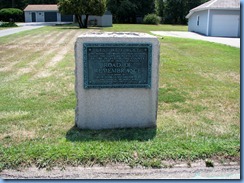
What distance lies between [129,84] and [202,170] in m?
1.60

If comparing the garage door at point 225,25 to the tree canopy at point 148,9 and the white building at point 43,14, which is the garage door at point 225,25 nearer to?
the tree canopy at point 148,9

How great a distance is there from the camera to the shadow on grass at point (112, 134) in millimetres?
4133

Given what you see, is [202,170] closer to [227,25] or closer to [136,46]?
[136,46]

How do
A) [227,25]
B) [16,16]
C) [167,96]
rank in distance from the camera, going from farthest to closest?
[16,16], [227,25], [167,96]

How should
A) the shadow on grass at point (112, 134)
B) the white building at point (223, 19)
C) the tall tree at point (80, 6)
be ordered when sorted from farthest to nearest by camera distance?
1. the tall tree at point (80, 6)
2. the white building at point (223, 19)
3. the shadow on grass at point (112, 134)

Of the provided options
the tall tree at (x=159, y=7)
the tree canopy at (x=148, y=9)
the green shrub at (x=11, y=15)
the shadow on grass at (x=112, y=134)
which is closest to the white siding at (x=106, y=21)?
the tree canopy at (x=148, y=9)

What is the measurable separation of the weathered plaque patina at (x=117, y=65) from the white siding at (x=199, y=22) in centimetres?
2500

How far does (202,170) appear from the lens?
3373 mm

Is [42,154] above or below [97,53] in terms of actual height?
below

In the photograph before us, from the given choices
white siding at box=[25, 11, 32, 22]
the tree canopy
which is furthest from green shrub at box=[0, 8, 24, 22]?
the tree canopy

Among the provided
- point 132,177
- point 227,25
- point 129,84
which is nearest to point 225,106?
point 129,84

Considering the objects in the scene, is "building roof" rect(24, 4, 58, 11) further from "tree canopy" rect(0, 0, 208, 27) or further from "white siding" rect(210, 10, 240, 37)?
"white siding" rect(210, 10, 240, 37)

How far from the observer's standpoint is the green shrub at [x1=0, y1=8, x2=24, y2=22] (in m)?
50.9

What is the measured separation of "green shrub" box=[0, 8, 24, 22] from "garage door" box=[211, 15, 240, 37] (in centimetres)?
3597
